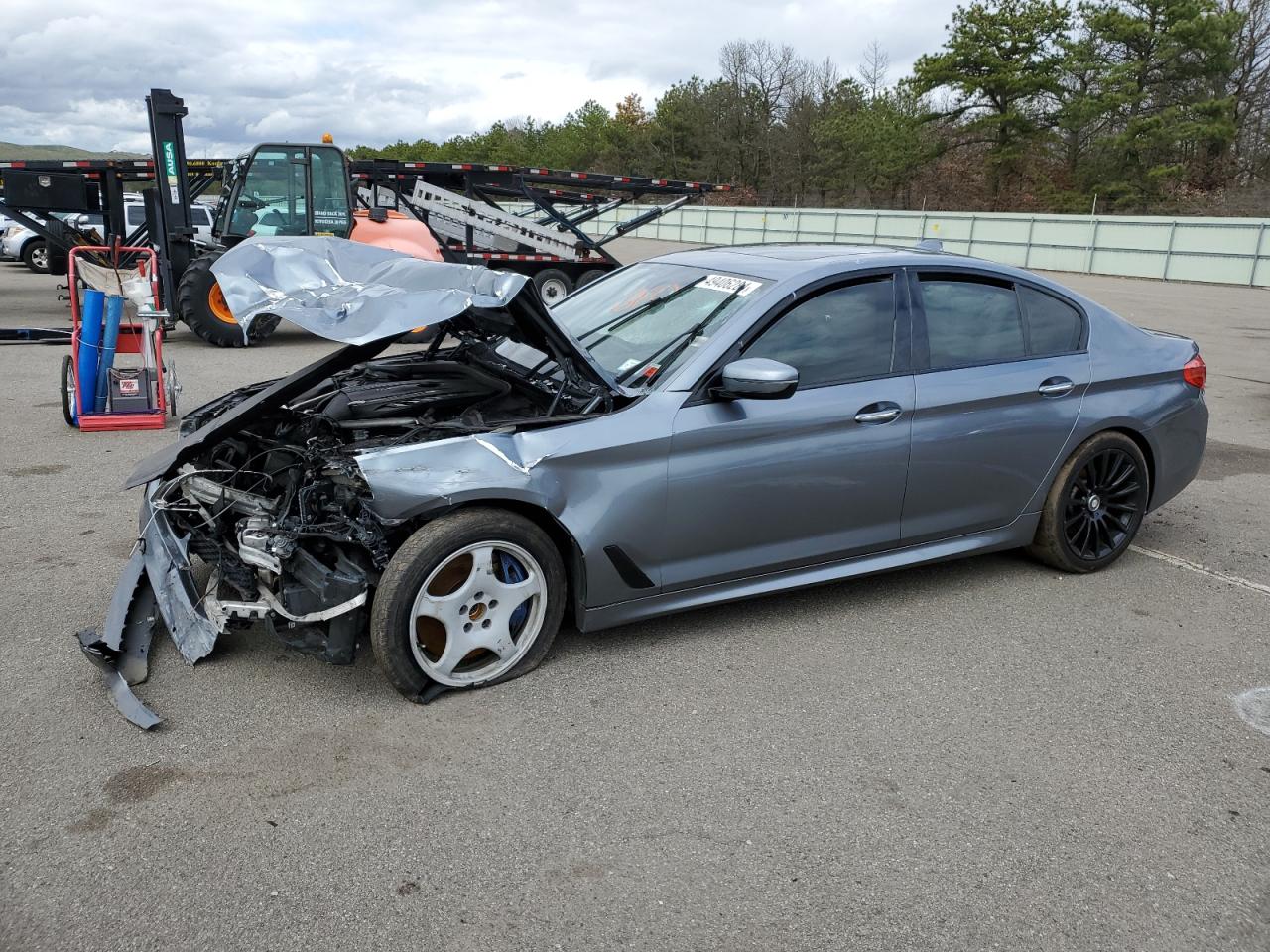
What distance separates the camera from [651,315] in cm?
445

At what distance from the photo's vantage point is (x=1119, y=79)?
42.9m

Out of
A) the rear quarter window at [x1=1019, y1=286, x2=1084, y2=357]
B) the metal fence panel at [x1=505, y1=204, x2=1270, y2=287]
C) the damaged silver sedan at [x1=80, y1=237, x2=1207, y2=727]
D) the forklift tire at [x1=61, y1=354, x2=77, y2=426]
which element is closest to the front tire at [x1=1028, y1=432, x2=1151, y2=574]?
the damaged silver sedan at [x1=80, y1=237, x2=1207, y2=727]

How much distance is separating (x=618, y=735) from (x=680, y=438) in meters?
1.13

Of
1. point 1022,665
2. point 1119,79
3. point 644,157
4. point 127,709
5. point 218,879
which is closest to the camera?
point 218,879

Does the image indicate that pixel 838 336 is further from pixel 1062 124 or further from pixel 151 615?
pixel 1062 124

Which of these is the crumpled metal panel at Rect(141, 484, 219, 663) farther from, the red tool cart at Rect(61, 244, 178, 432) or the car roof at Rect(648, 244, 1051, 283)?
the red tool cart at Rect(61, 244, 178, 432)

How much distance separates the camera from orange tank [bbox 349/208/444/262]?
13219 mm

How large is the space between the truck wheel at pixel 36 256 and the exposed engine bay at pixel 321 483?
2086cm

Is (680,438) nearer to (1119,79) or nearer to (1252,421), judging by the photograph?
(1252,421)

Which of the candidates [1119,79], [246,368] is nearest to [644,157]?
[1119,79]

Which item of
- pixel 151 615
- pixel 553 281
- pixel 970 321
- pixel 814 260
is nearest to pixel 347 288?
pixel 151 615

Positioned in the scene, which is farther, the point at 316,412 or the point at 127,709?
the point at 316,412

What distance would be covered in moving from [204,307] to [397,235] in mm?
2803

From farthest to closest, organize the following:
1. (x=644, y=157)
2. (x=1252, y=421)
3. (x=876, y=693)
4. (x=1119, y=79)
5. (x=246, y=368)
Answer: (x=644, y=157), (x=1119, y=79), (x=246, y=368), (x=1252, y=421), (x=876, y=693)
